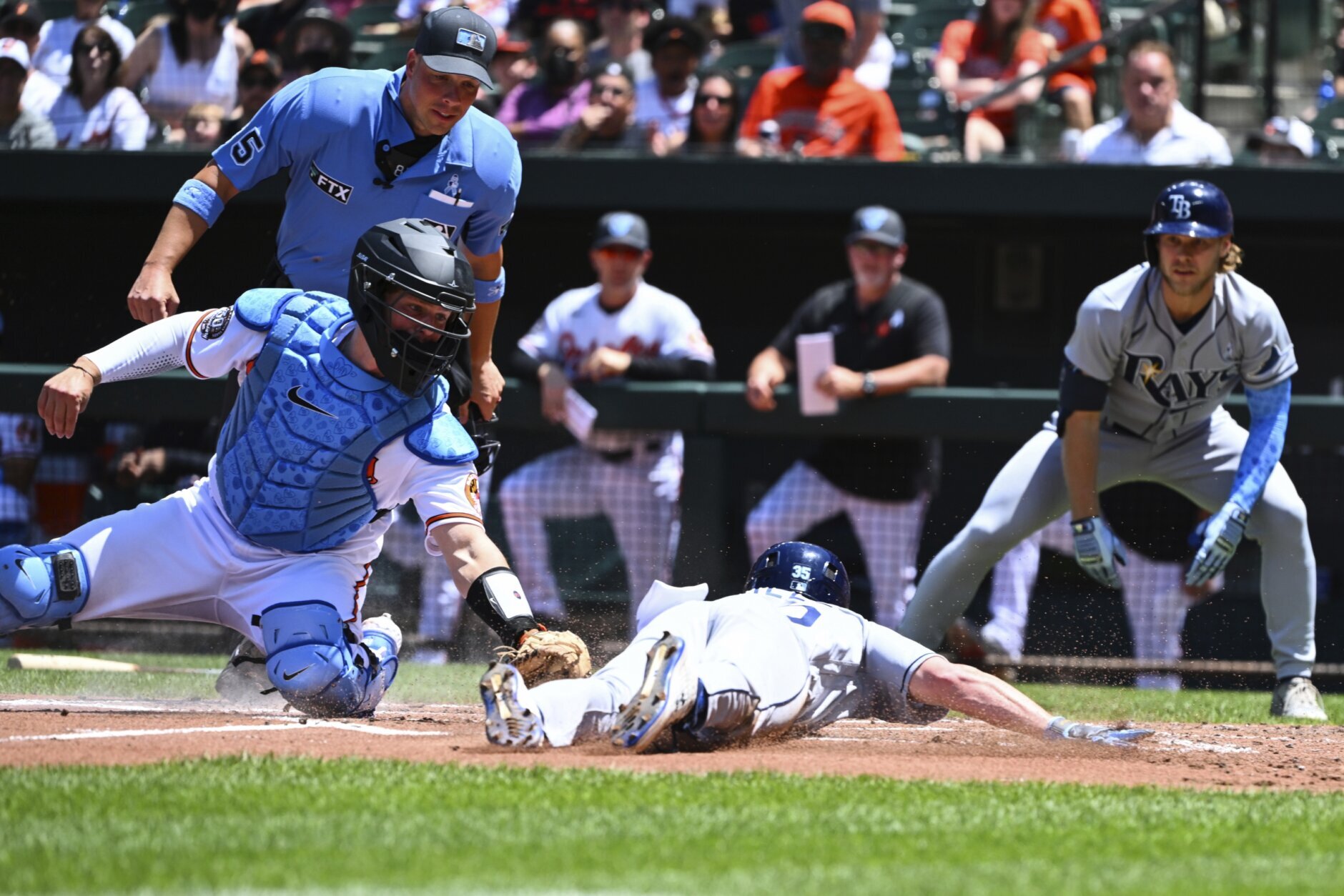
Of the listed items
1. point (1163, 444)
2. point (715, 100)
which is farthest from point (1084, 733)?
point (715, 100)

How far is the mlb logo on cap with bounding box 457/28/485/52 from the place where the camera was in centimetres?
551

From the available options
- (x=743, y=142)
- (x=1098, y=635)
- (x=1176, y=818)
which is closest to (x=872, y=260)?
(x=743, y=142)

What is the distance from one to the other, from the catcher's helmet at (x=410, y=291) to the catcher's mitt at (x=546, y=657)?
0.81m

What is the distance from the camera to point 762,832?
11.5 feet

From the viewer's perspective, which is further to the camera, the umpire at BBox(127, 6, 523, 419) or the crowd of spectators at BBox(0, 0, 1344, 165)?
the crowd of spectators at BBox(0, 0, 1344, 165)

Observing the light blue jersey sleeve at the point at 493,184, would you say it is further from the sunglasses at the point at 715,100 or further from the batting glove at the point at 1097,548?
the sunglasses at the point at 715,100

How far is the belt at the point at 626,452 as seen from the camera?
330 inches

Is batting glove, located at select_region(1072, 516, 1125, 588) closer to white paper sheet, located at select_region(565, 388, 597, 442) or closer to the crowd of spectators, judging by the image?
white paper sheet, located at select_region(565, 388, 597, 442)

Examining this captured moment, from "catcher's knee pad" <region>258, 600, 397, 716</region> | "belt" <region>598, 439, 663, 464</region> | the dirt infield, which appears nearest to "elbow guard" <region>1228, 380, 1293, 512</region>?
the dirt infield

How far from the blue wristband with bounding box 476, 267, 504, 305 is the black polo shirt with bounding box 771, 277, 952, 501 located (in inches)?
110

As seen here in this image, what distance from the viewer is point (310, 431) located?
16.2 ft

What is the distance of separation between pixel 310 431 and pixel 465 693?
192cm

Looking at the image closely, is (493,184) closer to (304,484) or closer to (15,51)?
(304,484)

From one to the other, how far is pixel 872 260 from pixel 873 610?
1.77 meters
